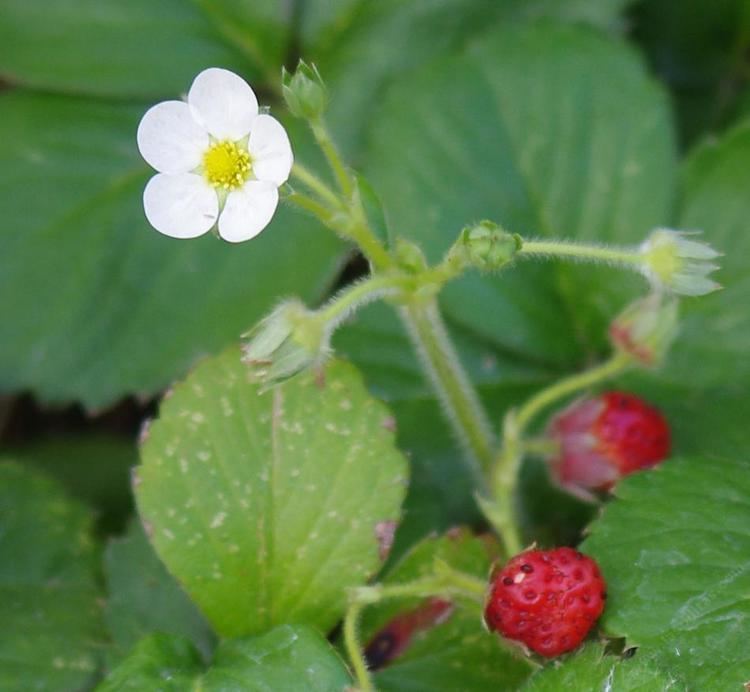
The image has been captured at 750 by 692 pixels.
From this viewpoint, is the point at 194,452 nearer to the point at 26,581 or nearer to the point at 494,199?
the point at 26,581

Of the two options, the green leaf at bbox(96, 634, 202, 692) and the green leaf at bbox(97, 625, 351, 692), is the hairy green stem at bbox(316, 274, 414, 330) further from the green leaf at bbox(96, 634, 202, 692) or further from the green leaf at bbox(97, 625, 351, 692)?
the green leaf at bbox(96, 634, 202, 692)

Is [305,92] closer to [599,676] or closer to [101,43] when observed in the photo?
[599,676]

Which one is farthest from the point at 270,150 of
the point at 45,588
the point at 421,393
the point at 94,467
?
the point at 94,467

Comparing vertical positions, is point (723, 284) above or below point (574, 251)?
below

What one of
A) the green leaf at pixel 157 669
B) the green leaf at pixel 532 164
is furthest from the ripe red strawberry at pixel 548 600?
the green leaf at pixel 532 164

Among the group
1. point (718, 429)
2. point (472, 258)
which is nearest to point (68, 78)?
point (472, 258)

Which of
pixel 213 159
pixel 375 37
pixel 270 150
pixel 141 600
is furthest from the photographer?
pixel 375 37

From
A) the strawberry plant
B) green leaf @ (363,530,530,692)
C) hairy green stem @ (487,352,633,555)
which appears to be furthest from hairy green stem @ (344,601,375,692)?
hairy green stem @ (487,352,633,555)
